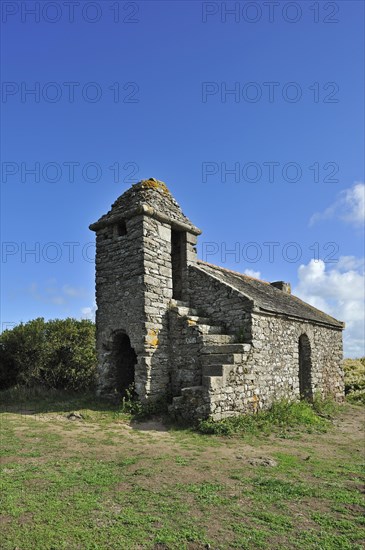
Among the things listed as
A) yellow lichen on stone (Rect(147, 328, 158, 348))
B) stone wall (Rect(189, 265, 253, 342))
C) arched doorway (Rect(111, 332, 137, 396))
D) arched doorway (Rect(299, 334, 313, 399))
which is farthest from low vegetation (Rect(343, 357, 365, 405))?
yellow lichen on stone (Rect(147, 328, 158, 348))

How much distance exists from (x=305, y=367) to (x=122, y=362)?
23.2 ft

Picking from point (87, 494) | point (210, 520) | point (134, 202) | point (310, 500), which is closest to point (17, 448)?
point (87, 494)

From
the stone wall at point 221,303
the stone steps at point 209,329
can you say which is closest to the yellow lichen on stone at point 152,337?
the stone steps at point 209,329

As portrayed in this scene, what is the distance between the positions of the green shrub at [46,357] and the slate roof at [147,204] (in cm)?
695

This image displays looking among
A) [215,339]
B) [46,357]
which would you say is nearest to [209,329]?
[215,339]

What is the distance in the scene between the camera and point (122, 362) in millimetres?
13141

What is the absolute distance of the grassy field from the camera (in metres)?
4.55

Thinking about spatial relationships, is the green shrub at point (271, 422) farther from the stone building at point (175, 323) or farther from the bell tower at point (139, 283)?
the bell tower at point (139, 283)

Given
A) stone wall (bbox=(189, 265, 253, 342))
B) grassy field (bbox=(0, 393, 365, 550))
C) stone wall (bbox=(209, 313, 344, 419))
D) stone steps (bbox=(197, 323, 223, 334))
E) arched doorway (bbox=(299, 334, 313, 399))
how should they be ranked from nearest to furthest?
grassy field (bbox=(0, 393, 365, 550)) → stone wall (bbox=(209, 313, 344, 419)) → stone steps (bbox=(197, 323, 223, 334)) → stone wall (bbox=(189, 265, 253, 342)) → arched doorway (bbox=(299, 334, 313, 399))

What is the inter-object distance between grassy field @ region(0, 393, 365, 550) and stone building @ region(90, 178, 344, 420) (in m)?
1.67

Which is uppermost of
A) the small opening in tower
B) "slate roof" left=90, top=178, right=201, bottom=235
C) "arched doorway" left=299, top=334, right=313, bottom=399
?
"slate roof" left=90, top=178, right=201, bottom=235

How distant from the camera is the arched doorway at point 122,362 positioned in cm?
1270

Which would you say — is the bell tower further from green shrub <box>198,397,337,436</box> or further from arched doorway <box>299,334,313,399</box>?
arched doorway <box>299,334,313,399</box>

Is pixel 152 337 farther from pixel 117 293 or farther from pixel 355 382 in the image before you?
pixel 355 382
